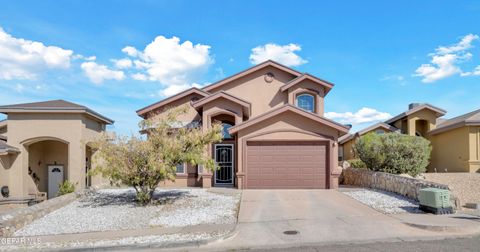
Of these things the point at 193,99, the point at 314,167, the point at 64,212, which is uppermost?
the point at 193,99

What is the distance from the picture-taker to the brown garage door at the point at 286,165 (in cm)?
1730

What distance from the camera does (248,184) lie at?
1725cm

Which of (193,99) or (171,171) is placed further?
(193,99)

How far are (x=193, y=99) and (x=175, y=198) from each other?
7722mm

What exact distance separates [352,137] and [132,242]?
2530cm

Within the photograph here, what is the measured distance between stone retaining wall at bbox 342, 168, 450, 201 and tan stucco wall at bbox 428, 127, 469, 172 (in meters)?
7.61

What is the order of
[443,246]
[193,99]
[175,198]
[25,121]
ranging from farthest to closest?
[193,99]
[25,121]
[175,198]
[443,246]

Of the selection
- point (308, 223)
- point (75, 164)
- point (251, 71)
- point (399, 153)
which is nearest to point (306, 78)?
point (251, 71)

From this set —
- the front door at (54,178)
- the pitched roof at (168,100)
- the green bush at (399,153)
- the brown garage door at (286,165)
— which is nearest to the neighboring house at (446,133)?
the green bush at (399,153)

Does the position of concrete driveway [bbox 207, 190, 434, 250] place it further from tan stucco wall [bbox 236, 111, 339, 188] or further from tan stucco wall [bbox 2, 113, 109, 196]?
tan stucco wall [bbox 2, 113, 109, 196]

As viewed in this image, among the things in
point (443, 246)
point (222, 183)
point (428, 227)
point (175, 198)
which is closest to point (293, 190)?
point (222, 183)

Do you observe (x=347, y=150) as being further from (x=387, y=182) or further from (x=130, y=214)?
(x=130, y=214)

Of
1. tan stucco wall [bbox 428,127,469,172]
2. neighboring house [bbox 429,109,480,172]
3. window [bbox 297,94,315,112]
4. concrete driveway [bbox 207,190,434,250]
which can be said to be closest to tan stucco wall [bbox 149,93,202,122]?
window [bbox 297,94,315,112]

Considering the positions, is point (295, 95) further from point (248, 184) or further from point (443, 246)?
point (443, 246)
